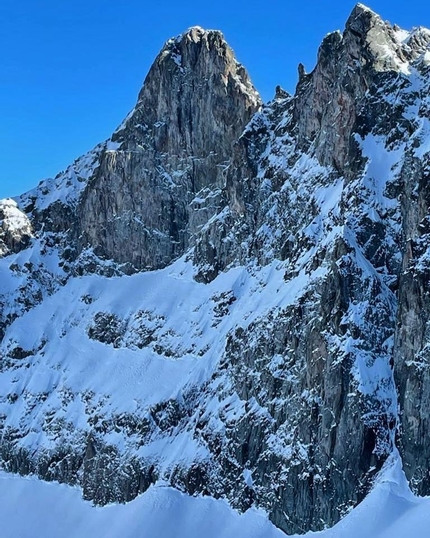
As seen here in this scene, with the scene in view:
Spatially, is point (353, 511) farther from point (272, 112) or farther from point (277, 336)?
point (272, 112)

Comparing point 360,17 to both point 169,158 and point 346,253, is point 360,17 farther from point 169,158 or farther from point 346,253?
point 169,158

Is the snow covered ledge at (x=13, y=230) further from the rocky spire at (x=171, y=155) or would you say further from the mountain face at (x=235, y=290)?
the rocky spire at (x=171, y=155)

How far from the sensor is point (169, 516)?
8144cm

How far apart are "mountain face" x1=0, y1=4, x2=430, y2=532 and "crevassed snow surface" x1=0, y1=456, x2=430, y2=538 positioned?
1.55m

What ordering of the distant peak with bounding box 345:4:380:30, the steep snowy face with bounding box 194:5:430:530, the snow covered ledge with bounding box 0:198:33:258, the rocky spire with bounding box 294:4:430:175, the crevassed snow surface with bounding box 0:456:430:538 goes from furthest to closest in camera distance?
the snow covered ledge with bounding box 0:198:33:258 → the distant peak with bounding box 345:4:380:30 → the rocky spire with bounding box 294:4:430:175 → the steep snowy face with bounding box 194:5:430:530 → the crevassed snow surface with bounding box 0:456:430:538

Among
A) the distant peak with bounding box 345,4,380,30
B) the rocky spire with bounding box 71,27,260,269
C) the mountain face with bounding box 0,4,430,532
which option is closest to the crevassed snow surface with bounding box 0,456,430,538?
the mountain face with bounding box 0,4,430,532

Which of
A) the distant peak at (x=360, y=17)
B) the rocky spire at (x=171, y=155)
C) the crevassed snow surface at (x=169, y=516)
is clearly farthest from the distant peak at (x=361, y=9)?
the crevassed snow surface at (x=169, y=516)

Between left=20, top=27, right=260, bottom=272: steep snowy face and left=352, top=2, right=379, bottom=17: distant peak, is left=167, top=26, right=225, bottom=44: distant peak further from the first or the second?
left=352, top=2, right=379, bottom=17: distant peak

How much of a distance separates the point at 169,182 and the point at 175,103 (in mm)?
13187

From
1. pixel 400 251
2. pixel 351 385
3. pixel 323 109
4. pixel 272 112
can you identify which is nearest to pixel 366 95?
pixel 323 109

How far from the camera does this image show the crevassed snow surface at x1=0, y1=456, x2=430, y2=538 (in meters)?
64.2

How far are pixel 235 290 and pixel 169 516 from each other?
31424 mm

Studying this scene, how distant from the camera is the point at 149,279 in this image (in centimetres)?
11875

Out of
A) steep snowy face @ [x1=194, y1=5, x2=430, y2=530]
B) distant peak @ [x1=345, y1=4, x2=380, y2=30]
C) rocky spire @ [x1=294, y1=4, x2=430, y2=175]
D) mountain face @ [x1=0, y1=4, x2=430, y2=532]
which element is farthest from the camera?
distant peak @ [x1=345, y1=4, x2=380, y2=30]
